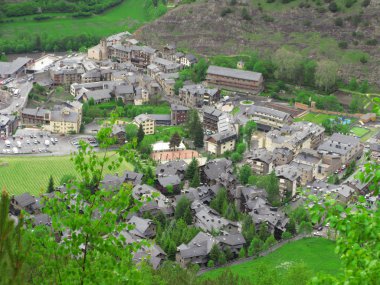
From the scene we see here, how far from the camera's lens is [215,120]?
103 ft

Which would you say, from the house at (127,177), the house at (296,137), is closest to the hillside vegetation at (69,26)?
the house at (296,137)

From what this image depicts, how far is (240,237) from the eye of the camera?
21469mm

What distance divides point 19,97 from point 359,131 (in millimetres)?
18020

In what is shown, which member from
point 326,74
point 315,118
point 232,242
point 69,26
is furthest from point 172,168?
point 69,26

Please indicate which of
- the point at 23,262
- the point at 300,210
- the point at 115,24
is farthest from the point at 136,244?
the point at 115,24

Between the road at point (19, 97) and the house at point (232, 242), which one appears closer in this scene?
the house at point (232, 242)

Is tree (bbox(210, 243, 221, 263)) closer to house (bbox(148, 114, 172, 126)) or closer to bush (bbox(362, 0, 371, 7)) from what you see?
house (bbox(148, 114, 172, 126))

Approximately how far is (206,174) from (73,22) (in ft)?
83.7

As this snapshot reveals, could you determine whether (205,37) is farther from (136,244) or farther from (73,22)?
(136,244)

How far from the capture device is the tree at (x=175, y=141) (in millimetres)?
28766

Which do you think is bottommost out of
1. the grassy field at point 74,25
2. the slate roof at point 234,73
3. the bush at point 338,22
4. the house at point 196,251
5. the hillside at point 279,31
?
the grassy field at point 74,25

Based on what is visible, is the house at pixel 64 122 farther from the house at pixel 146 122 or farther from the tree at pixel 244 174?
the tree at pixel 244 174

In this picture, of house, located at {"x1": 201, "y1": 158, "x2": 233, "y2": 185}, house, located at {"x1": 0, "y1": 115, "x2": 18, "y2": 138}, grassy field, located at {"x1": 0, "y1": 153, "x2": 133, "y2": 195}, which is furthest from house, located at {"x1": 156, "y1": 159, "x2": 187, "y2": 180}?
house, located at {"x1": 0, "y1": 115, "x2": 18, "y2": 138}

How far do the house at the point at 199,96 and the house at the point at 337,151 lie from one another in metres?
7.73
